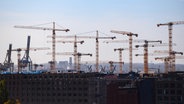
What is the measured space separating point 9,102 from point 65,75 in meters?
50.0

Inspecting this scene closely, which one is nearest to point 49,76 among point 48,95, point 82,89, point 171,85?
point 48,95

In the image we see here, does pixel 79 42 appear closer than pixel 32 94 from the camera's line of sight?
No

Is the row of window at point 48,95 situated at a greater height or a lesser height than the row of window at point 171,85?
lesser

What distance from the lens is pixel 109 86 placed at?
328ft

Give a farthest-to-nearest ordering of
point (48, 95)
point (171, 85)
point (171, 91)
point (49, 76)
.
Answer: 1. point (49, 76)
2. point (48, 95)
3. point (171, 85)
4. point (171, 91)

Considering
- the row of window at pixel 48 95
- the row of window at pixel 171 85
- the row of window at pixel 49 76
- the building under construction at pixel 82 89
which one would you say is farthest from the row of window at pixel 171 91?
the row of window at pixel 49 76

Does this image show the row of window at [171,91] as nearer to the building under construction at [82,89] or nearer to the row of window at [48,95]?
the building under construction at [82,89]

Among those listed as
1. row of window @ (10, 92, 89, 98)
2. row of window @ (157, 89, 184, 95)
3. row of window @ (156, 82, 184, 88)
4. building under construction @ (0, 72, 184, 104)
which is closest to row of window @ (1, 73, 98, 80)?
building under construction @ (0, 72, 184, 104)

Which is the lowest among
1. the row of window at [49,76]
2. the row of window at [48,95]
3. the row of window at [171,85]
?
the row of window at [48,95]

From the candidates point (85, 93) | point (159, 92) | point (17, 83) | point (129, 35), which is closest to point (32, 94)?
point (17, 83)

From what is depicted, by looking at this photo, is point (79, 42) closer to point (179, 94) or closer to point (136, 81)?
point (136, 81)

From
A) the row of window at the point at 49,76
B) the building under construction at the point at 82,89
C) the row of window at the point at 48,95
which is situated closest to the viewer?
the building under construction at the point at 82,89

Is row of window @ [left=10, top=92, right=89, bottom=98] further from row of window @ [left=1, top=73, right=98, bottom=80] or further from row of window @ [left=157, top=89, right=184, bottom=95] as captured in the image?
row of window @ [left=157, top=89, right=184, bottom=95]

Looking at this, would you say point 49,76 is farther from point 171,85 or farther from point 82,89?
point 171,85
